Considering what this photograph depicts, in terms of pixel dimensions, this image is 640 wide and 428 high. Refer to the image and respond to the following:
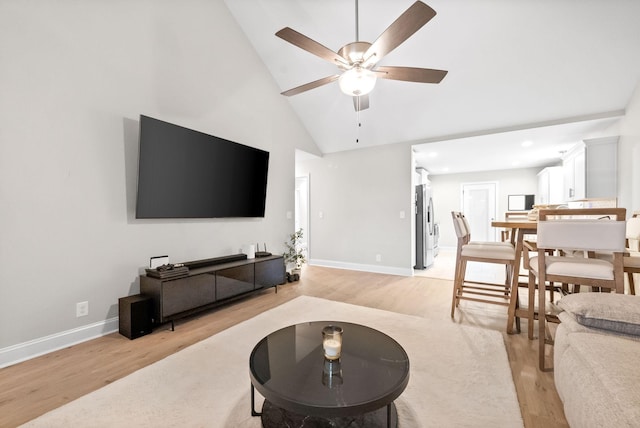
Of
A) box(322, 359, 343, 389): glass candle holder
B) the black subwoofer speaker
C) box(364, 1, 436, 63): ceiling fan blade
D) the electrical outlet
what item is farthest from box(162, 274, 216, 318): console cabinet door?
box(364, 1, 436, 63): ceiling fan blade

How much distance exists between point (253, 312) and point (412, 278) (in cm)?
279

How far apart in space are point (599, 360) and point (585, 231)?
3.71ft

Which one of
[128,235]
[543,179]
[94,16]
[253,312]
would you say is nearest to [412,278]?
[253,312]

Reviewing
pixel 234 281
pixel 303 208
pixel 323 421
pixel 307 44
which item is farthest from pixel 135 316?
pixel 303 208

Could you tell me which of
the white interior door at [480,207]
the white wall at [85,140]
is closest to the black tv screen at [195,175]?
the white wall at [85,140]

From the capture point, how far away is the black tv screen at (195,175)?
268cm

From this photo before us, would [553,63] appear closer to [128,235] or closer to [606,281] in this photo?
[606,281]

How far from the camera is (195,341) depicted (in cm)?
232

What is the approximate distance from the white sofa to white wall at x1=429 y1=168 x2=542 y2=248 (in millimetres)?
6827

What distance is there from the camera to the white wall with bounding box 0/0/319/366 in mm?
2037

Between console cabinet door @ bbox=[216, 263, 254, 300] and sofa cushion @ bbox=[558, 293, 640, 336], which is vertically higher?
sofa cushion @ bbox=[558, 293, 640, 336]

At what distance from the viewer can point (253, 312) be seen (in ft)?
9.91

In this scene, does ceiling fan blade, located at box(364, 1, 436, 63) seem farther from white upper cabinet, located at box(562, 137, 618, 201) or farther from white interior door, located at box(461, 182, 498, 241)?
white interior door, located at box(461, 182, 498, 241)

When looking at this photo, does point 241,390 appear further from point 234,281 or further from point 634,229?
point 634,229
